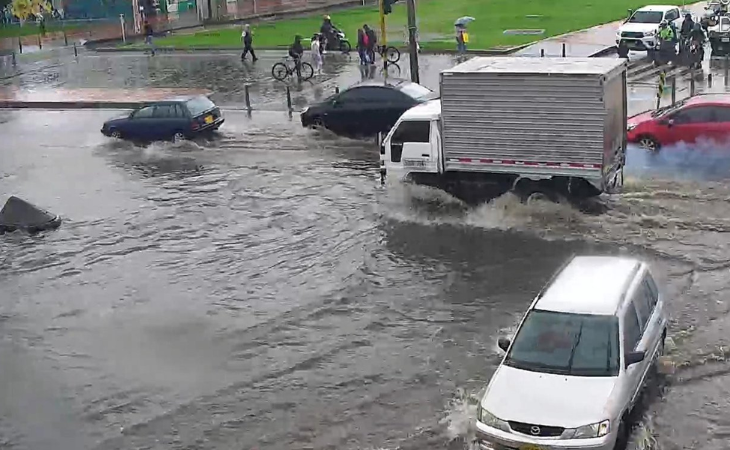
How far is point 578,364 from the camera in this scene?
10.5 metres

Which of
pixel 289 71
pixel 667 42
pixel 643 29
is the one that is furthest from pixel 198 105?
pixel 643 29

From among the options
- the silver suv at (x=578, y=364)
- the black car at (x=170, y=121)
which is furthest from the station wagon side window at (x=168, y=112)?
the silver suv at (x=578, y=364)

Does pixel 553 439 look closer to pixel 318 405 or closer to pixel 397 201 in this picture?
pixel 318 405

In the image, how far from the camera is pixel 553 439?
31.4 feet

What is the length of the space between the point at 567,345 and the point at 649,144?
38.6ft

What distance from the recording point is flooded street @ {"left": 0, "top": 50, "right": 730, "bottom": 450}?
39.0 ft

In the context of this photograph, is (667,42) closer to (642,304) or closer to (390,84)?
(390,84)

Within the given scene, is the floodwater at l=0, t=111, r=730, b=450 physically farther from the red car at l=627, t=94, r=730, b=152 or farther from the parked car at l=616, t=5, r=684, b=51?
the parked car at l=616, t=5, r=684, b=51

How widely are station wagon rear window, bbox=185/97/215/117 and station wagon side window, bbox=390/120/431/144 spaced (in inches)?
342

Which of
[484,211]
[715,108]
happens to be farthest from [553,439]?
[715,108]

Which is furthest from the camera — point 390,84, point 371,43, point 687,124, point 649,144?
point 371,43

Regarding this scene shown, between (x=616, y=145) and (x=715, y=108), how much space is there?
337cm

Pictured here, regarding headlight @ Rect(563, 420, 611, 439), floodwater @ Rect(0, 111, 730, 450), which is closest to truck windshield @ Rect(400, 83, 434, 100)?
floodwater @ Rect(0, 111, 730, 450)

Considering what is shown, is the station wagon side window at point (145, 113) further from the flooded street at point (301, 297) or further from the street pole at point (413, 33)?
the street pole at point (413, 33)
